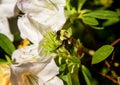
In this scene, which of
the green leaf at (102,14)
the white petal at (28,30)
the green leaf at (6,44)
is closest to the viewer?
the white petal at (28,30)

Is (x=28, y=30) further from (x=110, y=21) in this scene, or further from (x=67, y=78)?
(x=110, y=21)

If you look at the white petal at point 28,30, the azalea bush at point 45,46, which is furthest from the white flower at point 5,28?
the white petal at point 28,30

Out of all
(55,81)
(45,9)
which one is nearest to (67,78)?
(55,81)

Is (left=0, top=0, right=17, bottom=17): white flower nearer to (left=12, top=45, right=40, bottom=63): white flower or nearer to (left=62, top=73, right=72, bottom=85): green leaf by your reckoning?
(left=12, top=45, right=40, bottom=63): white flower

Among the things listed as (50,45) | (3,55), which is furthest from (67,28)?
(3,55)

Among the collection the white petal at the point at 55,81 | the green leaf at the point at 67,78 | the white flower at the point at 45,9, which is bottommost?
the green leaf at the point at 67,78

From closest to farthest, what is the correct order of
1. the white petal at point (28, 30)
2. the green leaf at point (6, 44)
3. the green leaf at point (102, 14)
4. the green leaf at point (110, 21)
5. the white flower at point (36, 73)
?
the white flower at point (36, 73), the white petal at point (28, 30), the green leaf at point (6, 44), the green leaf at point (102, 14), the green leaf at point (110, 21)

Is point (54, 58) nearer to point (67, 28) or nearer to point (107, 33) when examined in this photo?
point (67, 28)

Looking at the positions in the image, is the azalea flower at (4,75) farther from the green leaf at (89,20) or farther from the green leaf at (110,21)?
the green leaf at (110,21)

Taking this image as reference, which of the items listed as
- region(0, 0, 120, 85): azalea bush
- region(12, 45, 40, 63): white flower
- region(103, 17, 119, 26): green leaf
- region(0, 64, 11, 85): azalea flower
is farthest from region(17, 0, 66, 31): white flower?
region(103, 17, 119, 26): green leaf
